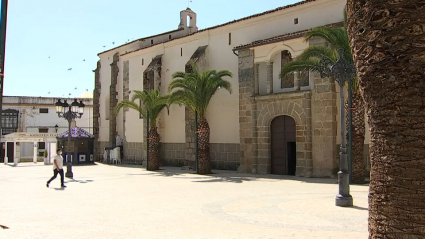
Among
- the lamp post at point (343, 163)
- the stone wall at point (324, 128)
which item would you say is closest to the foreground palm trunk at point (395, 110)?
the lamp post at point (343, 163)

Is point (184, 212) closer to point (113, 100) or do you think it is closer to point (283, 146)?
point (283, 146)

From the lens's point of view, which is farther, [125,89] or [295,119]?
[125,89]

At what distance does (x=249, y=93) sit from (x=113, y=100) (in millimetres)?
15799

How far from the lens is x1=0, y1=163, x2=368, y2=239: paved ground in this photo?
759cm

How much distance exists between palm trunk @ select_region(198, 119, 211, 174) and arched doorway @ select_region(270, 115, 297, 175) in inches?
126

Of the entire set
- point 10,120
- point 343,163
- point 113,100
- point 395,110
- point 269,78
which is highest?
point 113,100

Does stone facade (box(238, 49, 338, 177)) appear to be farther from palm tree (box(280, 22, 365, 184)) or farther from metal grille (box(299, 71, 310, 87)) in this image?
palm tree (box(280, 22, 365, 184))

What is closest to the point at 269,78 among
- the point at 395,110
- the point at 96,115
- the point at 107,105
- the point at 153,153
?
the point at 153,153

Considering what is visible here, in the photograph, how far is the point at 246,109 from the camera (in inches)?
816

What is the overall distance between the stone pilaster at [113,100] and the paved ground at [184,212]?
1749 centimetres

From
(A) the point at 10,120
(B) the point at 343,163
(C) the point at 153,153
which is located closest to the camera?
(B) the point at 343,163

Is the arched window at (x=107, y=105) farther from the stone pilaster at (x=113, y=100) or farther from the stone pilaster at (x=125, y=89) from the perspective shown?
the stone pilaster at (x=125, y=89)

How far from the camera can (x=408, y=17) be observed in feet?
10.2

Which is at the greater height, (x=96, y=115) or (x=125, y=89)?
(x=125, y=89)
